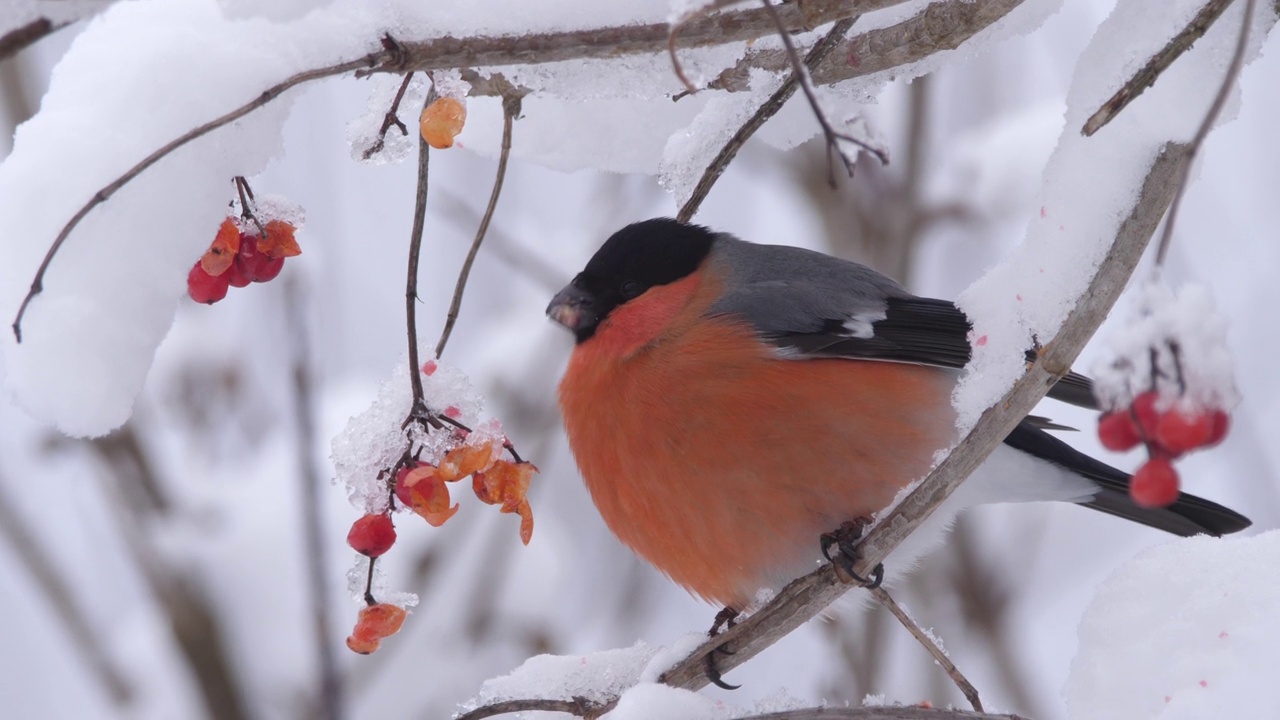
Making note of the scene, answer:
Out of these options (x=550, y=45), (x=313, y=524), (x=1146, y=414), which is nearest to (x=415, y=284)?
(x=550, y=45)

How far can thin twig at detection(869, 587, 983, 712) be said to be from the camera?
148 cm

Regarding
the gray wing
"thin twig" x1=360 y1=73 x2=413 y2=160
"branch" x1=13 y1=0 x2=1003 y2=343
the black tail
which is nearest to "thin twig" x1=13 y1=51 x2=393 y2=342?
"branch" x1=13 y1=0 x2=1003 y2=343

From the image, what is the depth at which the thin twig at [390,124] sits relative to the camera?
1428 millimetres

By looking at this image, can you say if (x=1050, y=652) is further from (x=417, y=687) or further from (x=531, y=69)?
(x=531, y=69)

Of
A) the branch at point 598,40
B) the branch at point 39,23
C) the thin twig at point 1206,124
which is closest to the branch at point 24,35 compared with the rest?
the branch at point 39,23

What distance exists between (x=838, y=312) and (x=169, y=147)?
5.08 ft

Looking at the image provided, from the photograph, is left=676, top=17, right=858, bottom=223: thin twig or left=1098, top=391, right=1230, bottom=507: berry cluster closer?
left=1098, top=391, right=1230, bottom=507: berry cluster

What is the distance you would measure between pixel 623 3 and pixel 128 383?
2.18 ft

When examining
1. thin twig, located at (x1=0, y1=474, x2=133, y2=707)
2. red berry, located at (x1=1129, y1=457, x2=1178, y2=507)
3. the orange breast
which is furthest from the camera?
thin twig, located at (x1=0, y1=474, x2=133, y2=707)

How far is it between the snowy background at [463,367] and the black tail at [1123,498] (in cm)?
42

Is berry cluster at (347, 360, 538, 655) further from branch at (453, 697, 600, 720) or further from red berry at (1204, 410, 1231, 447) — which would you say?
red berry at (1204, 410, 1231, 447)

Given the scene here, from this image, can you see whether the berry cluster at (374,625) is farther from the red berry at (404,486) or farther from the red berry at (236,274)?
the red berry at (236,274)

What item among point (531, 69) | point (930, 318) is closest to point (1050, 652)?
point (930, 318)

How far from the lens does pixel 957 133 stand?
4988mm
